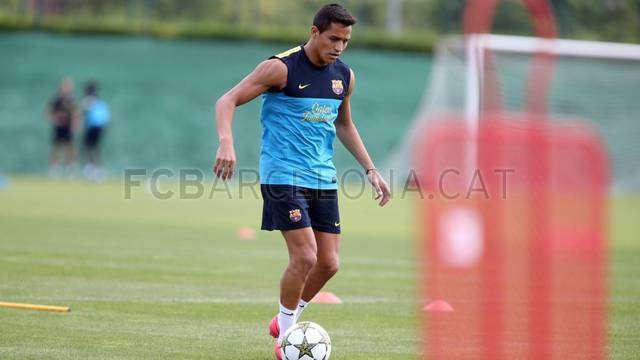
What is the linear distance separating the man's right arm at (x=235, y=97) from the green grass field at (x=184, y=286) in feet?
4.89

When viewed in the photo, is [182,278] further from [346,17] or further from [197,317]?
[346,17]

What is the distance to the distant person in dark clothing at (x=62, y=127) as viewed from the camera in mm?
30656

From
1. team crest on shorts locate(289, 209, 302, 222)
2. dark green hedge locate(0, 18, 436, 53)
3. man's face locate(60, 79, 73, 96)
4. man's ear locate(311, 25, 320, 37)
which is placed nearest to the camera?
team crest on shorts locate(289, 209, 302, 222)

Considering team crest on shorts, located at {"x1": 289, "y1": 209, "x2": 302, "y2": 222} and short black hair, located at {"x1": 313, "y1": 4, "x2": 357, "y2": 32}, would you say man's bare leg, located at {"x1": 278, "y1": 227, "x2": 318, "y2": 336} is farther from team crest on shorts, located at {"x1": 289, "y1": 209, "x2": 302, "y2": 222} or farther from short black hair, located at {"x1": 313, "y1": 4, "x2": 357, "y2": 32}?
short black hair, located at {"x1": 313, "y1": 4, "x2": 357, "y2": 32}

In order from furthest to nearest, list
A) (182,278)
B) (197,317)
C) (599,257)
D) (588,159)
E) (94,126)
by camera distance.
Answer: (94,126)
(182,278)
(197,317)
(599,257)
(588,159)

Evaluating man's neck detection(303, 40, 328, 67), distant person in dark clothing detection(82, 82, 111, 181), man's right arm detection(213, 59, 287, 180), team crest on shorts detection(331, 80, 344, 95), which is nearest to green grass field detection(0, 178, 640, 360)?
man's right arm detection(213, 59, 287, 180)

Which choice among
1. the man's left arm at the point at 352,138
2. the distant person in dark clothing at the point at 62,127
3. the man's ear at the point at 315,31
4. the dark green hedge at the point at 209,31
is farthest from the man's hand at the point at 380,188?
the dark green hedge at the point at 209,31

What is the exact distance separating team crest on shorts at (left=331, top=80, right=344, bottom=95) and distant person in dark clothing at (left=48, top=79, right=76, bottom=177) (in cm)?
2391

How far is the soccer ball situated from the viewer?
23.8 ft

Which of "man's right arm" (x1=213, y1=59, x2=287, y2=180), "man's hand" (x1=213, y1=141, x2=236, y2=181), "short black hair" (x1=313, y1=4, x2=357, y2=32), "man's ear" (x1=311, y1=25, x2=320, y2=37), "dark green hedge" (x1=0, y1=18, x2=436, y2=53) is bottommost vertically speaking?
"man's hand" (x1=213, y1=141, x2=236, y2=181)

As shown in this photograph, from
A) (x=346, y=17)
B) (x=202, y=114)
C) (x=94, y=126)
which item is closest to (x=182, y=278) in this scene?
(x=346, y=17)

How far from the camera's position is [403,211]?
23953 millimetres

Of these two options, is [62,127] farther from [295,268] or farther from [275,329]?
[295,268]

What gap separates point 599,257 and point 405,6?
3221 cm
